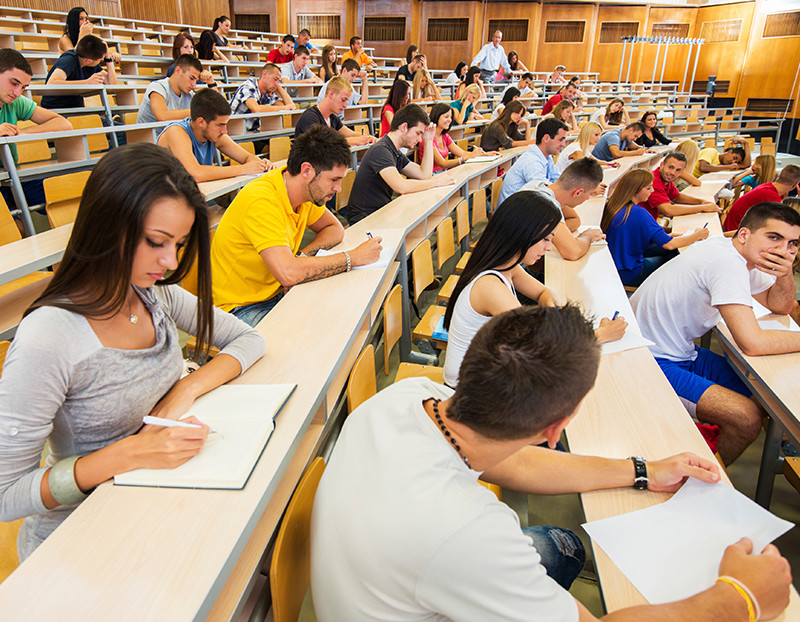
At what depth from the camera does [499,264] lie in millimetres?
2004

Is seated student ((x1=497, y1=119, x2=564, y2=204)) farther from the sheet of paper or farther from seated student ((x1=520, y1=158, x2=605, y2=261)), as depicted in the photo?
the sheet of paper

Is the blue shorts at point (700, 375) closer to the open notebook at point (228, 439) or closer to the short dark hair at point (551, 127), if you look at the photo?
the open notebook at point (228, 439)

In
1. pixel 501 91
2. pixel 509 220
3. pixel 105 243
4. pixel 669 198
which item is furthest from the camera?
pixel 501 91

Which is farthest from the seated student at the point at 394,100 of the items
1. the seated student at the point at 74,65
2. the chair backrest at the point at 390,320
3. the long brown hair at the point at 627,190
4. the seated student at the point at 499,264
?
the seated student at the point at 499,264

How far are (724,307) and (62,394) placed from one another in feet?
7.35

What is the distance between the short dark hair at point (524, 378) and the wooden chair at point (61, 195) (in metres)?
2.75

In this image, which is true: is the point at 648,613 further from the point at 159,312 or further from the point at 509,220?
the point at 509,220

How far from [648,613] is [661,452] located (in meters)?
0.58

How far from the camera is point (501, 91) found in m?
11.2

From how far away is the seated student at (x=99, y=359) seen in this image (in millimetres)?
952

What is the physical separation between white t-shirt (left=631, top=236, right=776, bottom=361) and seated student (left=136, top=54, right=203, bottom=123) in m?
3.70

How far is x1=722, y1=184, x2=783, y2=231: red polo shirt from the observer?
4.16 meters

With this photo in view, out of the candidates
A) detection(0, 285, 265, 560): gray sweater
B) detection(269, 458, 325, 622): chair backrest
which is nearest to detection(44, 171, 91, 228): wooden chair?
detection(0, 285, 265, 560): gray sweater

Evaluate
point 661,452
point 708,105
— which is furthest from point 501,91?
point 661,452
